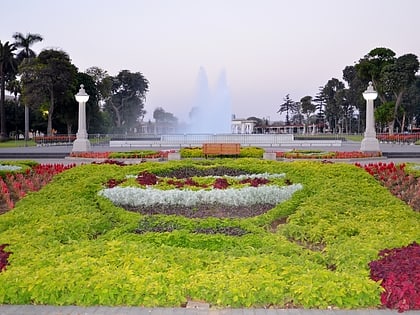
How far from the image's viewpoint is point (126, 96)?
8038cm

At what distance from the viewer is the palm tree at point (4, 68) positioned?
52781 millimetres

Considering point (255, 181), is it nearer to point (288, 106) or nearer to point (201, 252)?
point (201, 252)

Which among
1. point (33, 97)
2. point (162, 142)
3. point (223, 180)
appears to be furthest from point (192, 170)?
point (33, 97)

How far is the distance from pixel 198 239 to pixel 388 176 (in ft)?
23.9

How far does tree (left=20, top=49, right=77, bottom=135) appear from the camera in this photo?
153 ft

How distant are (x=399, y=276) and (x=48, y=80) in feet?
155

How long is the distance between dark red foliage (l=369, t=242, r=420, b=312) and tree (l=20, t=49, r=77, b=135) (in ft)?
152

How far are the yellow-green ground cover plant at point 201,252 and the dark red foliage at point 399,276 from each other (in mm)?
97

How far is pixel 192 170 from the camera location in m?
12.2

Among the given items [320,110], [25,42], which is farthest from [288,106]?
[25,42]

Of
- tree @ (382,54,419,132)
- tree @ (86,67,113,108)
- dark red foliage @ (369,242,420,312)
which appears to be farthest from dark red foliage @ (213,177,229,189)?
tree @ (86,67,113,108)

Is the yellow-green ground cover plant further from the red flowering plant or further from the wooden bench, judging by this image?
the wooden bench

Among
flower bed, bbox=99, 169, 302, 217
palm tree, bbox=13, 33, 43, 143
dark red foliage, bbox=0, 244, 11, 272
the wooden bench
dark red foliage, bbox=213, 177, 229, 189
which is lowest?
dark red foliage, bbox=0, 244, 11, 272

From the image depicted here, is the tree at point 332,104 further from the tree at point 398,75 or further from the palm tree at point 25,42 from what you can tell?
the palm tree at point 25,42
